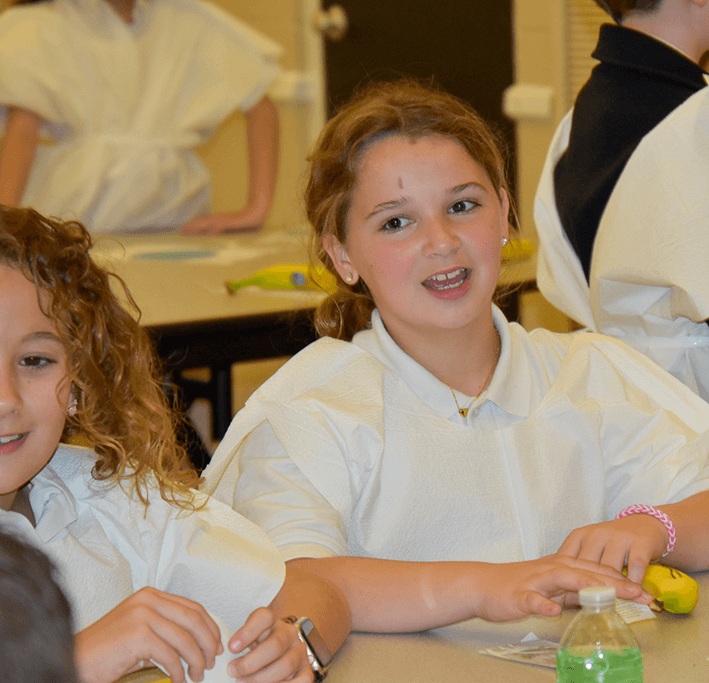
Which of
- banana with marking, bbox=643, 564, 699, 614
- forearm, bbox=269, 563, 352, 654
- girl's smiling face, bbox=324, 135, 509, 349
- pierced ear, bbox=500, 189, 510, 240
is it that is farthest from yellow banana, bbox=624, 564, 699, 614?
pierced ear, bbox=500, 189, 510, 240

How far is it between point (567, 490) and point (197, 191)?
2831 mm

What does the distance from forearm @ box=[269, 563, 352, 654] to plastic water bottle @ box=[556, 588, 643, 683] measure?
219mm

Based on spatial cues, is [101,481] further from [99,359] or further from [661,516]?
[661,516]

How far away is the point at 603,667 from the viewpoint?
758mm

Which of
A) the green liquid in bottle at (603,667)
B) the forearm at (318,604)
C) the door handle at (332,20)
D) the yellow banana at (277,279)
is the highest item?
the door handle at (332,20)

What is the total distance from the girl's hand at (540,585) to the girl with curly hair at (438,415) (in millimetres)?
53

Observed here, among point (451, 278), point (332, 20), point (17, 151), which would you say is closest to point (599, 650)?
point (451, 278)

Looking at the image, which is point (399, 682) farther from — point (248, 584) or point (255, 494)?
point (255, 494)

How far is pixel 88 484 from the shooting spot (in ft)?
3.38

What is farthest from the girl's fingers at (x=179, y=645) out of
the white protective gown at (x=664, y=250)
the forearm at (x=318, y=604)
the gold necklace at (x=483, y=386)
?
the white protective gown at (x=664, y=250)

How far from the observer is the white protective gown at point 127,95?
337cm

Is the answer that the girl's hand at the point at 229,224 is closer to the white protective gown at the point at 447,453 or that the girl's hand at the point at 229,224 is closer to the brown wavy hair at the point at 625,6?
the brown wavy hair at the point at 625,6

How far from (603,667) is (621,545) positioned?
0.82 feet

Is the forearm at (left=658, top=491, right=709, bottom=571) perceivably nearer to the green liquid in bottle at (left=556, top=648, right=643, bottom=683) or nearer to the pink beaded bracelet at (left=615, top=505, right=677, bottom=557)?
the pink beaded bracelet at (left=615, top=505, right=677, bottom=557)
